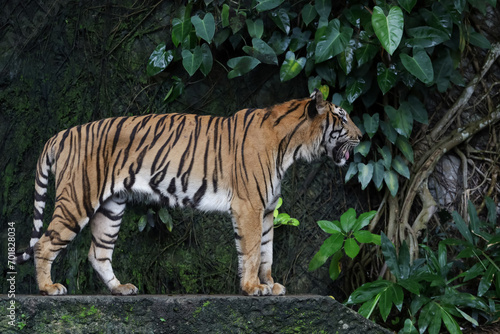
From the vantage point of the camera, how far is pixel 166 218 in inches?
228

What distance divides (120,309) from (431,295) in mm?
3016

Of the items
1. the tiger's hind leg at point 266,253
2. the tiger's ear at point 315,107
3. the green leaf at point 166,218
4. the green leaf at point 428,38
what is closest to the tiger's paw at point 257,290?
the tiger's hind leg at point 266,253

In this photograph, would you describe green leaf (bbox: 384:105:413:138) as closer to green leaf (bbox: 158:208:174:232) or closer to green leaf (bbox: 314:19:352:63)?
green leaf (bbox: 314:19:352:63)

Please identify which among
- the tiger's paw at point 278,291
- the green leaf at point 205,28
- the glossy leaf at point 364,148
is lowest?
the glossy leaf at point 364,148

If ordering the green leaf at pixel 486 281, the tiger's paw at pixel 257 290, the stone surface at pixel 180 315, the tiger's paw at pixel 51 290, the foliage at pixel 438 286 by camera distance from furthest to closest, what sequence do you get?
the green leaf at pixel 486 281
the foliage at pixel 438 286
the tiger's paw at pixel 257 290
the tiger's paw at pixel 51 290
the stone surface at pixel 180 315

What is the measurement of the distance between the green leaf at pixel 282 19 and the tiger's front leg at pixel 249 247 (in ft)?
7.82

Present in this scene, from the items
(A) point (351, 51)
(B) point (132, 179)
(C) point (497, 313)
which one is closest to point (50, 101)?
(B) point (132, 179)

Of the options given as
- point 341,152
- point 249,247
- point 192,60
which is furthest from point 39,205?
point 341,152

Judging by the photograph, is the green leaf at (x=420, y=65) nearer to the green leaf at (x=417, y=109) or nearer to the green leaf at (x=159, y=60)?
the green leaf at (x=417, y=109)

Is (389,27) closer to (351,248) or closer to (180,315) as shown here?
(351,248)

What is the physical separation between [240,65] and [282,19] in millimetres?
658

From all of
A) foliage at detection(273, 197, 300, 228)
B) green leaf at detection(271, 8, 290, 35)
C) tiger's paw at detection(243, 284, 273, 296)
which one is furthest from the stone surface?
green leaf at detection(271, 8, 290, 35)

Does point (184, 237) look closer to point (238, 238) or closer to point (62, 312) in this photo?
point (238, 238)

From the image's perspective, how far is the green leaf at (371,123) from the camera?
19.0ft
